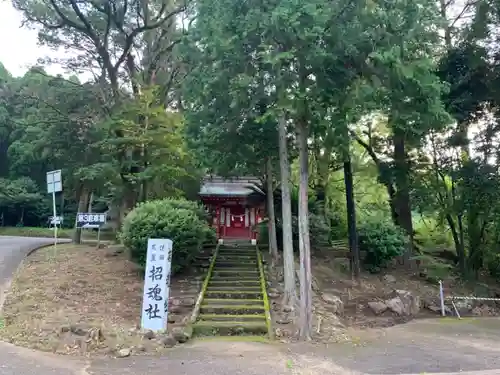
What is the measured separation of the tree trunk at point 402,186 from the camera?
14.5 metres

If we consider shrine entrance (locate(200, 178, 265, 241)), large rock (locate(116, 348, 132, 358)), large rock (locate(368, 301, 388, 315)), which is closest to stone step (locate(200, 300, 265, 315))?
large rock (locate(116, 348, 132, 358))

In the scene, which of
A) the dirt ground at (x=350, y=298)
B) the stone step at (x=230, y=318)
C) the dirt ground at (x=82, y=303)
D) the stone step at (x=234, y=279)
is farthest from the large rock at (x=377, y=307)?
the dirt ground at (x=82, y=303)

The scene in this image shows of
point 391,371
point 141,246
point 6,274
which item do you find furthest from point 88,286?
point 391,371

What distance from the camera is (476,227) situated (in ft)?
49.8

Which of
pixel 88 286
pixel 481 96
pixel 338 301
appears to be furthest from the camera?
pixel 481 96

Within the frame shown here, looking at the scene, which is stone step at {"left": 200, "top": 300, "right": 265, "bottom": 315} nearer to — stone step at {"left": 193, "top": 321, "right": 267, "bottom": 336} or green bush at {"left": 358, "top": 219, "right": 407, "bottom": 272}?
stone step at {"left": 193, "top": 321, "right": 267, "bottom": 336}

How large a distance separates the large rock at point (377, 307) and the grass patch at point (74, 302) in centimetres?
612

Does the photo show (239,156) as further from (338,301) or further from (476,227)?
(476,227)

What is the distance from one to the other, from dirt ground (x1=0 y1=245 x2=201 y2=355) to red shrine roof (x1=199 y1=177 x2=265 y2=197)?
466cm

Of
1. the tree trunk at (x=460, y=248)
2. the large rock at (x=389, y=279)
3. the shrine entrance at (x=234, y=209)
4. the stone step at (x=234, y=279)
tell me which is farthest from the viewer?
the shrine entrance at (x=234, y=209)

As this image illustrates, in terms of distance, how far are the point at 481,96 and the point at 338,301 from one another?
297 inches

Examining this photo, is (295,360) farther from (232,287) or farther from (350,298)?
(350,298)

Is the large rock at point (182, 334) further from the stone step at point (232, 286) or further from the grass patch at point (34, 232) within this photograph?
the grass patch at point (34, 232)

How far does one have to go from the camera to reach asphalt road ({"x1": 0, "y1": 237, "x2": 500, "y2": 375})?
21.6 feet
